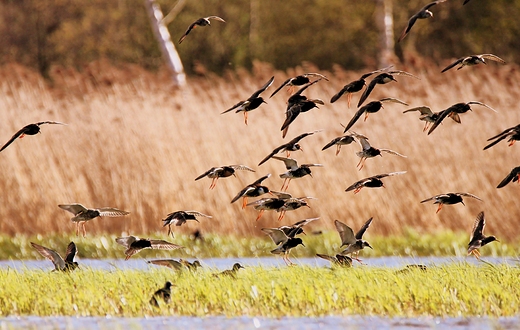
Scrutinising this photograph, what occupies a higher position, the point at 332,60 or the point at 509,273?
the point at 509,273

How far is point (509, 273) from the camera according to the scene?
672 cm

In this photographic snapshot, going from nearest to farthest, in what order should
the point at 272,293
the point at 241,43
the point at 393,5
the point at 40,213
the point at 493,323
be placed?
1. the point at 493,323
2. the point at 272,293
3. the point at 40,213
4. the point at 393,5
5. the point at 241,43

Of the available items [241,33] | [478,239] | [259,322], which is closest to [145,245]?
[259,322]

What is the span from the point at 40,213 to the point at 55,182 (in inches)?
15.4

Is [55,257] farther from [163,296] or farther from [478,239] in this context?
[478,239]

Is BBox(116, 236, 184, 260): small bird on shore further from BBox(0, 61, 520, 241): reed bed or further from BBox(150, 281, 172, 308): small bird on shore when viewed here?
BBox(0, 61, 520, 241): reed bed

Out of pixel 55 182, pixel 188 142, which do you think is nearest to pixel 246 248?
pixel 188 142

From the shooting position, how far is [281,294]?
6164 mm

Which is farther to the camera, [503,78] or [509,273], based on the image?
[503,78]

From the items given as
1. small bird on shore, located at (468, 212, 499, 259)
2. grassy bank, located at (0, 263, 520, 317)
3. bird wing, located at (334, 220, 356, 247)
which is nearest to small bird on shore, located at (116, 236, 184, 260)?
grassy bank, located at (0, 263, 520, 317)

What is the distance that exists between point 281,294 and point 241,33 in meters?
27.7

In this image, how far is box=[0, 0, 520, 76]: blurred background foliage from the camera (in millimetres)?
29625

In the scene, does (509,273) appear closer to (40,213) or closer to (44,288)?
(44,288)

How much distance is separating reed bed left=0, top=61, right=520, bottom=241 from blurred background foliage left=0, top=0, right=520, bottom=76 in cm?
1822
